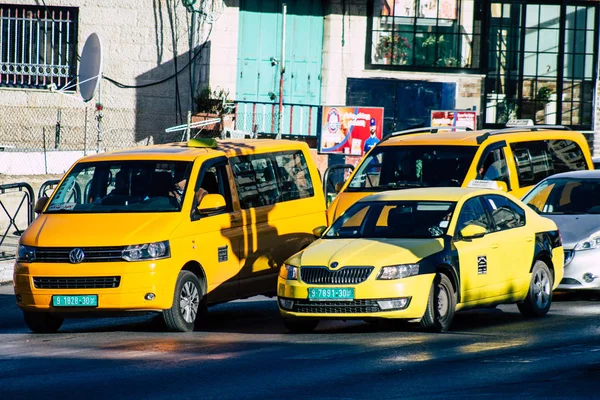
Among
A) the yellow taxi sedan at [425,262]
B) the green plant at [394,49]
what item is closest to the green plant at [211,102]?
the green plant at [394,49]

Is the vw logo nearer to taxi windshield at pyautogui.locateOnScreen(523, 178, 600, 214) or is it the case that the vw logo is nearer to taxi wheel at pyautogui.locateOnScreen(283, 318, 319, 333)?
taxi wheel at pyautogui.locateOnScreen(283, 318, 319, 333)

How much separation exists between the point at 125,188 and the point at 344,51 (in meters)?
18.4

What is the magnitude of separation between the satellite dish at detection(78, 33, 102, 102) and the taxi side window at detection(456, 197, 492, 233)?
14008 mm

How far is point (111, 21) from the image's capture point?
30.7m

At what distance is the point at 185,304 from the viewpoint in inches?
512

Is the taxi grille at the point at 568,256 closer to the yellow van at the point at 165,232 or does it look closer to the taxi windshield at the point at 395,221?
the taxi windshield at the point at 395,221

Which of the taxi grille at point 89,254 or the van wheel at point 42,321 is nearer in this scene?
the taxi grille at point 89,254

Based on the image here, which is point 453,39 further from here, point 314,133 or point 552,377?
point 552,377

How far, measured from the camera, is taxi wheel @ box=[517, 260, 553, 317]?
13.8 metres

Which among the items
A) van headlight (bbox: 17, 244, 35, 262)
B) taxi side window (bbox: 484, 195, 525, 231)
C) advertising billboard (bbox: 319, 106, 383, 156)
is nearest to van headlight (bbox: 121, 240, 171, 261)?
van headlight (bbox: 17, 244, 35, 262)

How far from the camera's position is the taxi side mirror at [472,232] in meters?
12.8

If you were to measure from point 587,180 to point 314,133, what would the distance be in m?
14.8

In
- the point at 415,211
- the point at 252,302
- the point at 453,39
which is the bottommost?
the point at 252,302

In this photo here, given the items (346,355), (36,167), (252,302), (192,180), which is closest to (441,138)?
(252,302)
